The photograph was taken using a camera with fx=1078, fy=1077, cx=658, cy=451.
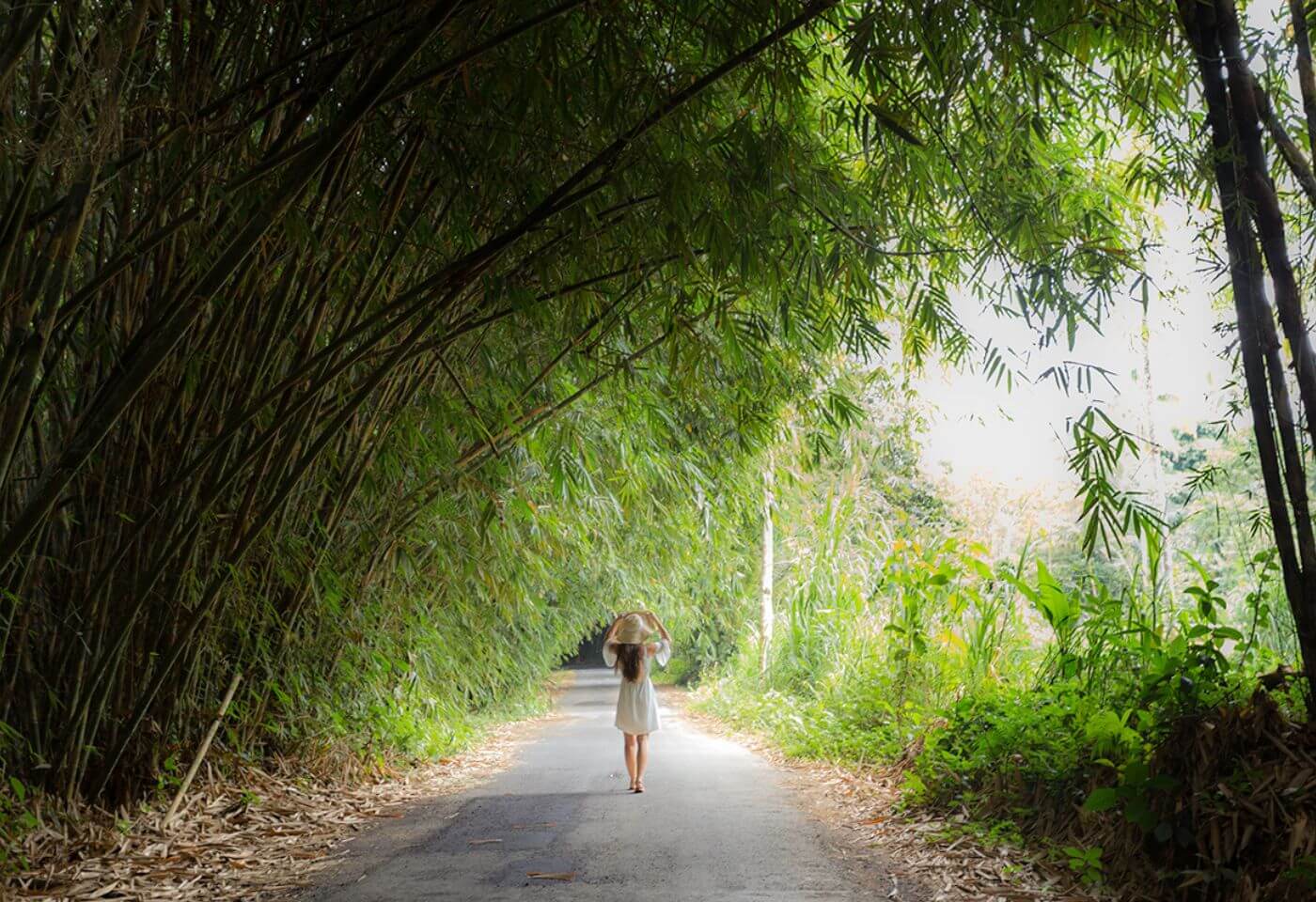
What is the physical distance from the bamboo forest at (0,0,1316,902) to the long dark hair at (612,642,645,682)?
0.69 meters

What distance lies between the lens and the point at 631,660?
21.6ft

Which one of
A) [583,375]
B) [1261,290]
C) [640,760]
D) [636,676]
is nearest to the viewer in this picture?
[1261,290]

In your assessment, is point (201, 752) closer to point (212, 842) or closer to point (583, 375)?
point (212, 842)

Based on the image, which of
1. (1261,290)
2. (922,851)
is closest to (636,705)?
(922,851)

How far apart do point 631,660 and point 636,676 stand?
0.12 meters

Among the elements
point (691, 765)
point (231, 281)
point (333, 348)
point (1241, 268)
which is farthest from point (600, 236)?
point (691, 765)

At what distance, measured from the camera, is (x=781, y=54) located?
127 inches

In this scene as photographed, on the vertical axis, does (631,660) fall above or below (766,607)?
below

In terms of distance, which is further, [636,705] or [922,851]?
[636,705]

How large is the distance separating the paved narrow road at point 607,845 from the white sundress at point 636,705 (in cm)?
35

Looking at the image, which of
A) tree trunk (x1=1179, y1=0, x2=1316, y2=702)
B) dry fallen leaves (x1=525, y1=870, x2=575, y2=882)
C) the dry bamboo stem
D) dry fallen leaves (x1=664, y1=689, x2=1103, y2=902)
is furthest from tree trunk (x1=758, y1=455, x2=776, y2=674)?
tree trunk (x1=1179, y1=0, x2=1316, y2=702)

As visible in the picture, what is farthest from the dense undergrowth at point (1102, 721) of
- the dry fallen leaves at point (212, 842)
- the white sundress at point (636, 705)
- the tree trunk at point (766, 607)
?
the tree trunk at point (766, 607)

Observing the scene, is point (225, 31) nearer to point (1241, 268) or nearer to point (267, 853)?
point (267, 853)

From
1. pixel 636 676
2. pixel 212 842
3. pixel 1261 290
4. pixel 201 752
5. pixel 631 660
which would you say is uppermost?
pixel 1261 290
